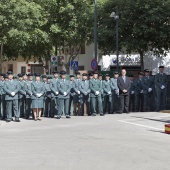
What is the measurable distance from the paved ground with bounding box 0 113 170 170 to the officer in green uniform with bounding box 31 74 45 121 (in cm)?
163

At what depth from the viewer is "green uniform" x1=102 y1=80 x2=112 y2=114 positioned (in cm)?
2040

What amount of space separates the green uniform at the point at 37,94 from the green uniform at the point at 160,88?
5.73 m

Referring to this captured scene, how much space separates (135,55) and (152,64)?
215cm

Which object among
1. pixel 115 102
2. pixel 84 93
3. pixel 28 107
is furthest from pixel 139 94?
pixel 28 107

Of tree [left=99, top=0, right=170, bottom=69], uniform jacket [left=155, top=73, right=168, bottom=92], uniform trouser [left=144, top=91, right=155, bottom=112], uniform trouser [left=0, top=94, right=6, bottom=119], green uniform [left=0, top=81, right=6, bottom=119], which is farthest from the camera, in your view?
tree [left=99, top=0, right=170, bottom=69]

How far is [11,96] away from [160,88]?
23.5 feet

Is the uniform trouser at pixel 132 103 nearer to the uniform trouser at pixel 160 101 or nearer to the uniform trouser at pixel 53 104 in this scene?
the uniform trouser at pixel 160 101

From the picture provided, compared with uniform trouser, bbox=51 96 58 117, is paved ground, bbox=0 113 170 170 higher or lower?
lower

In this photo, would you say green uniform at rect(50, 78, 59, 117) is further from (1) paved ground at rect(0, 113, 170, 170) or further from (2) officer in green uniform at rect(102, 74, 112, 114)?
(1) paved ground at rect(0, 113, 170, 170)

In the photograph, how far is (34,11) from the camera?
3641cm

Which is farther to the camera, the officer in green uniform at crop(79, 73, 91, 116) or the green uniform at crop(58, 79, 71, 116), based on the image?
the officer in green uniform at crop(79, 73, 91, 116)

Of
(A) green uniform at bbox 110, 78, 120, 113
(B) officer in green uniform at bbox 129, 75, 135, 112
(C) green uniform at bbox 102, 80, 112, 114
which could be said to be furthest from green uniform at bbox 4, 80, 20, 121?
(B) officer in green uniform at bbox 129, 75, 135, 112

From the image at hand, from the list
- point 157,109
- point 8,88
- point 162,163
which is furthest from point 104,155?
point 157,109

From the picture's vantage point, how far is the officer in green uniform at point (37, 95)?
18.1 metres
